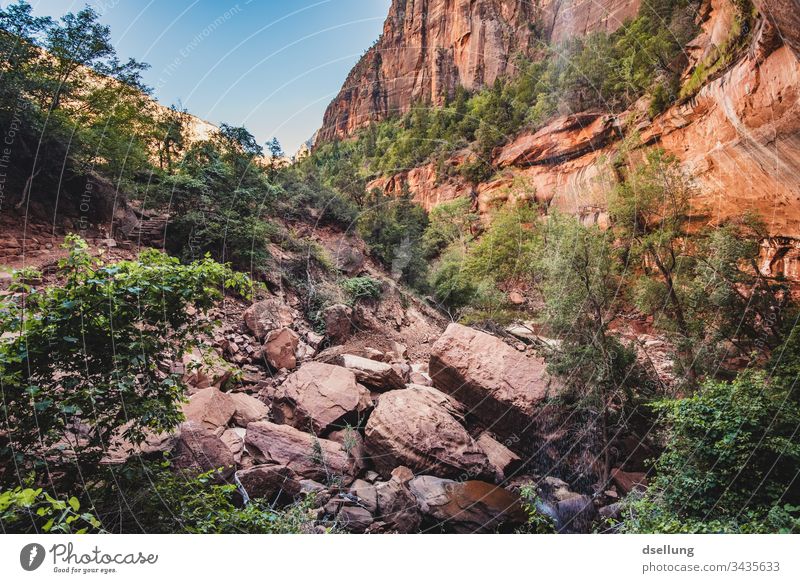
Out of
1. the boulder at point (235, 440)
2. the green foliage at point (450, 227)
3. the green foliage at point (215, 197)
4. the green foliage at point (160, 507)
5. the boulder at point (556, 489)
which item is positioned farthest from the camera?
the green foliage at point (450, 227)

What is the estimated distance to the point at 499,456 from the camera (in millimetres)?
7371

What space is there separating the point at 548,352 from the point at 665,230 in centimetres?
443

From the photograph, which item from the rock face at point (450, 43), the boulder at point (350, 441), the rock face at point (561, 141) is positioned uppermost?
the rock face at point (450, 43)

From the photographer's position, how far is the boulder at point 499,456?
7027 mm

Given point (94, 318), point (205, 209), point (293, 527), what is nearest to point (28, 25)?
point (205, 209)

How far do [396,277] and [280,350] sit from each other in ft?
20.6

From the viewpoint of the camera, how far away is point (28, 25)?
628 cm

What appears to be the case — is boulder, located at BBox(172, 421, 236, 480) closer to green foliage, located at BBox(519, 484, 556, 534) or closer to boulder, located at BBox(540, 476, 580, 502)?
green foliage, located at BBox(519, 484, 556, 534)

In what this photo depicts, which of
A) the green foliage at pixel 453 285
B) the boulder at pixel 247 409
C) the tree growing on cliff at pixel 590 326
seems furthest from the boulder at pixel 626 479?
the boulder at pixel 247 409

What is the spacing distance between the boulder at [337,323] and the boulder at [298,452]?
14.9ft

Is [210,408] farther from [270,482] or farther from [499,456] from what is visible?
[499,456]

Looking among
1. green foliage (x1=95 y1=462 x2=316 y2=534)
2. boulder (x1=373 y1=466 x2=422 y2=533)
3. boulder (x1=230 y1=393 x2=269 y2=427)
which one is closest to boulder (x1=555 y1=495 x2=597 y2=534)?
boulder (x1=373 y1=466 x2=422 y2=533)

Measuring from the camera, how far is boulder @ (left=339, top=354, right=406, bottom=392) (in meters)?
8.17

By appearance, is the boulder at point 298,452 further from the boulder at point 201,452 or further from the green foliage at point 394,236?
the green foliage at point 394,236
